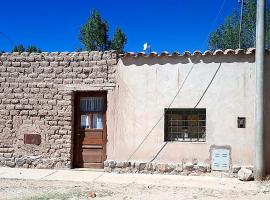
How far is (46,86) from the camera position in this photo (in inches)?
432

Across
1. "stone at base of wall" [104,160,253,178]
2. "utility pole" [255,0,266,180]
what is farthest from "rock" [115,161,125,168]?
"utility pole" [255,0,266,180]

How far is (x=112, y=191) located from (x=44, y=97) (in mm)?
4007

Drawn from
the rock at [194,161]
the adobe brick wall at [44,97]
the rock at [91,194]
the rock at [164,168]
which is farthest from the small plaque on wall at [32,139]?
the rock at [194,161]

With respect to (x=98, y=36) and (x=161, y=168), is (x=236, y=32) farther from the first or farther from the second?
(x=161, y=168)

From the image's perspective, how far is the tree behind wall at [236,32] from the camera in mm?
24156

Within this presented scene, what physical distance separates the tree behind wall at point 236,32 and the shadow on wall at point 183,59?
13.5 metres

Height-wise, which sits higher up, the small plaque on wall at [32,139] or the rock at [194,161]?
the small plaque on wall at [32,139]

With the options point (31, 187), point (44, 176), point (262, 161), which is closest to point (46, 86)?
point (44, 176)

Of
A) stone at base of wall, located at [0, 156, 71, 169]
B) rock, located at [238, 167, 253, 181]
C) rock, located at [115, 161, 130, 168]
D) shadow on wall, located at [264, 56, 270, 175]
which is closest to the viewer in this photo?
rock, located at [238, 167, 253, 181]

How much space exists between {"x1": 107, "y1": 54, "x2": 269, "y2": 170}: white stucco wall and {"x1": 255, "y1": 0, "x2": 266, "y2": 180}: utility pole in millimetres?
360

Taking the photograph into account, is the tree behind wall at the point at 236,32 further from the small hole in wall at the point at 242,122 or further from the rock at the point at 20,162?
the rock at the point at 20,162

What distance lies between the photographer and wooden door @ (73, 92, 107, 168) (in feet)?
35.4

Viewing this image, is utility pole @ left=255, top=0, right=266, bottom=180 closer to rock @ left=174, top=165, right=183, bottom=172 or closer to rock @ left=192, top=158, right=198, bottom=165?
rock @ left=192, top=158, right=198, bottom=165

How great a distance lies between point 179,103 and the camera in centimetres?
1011
